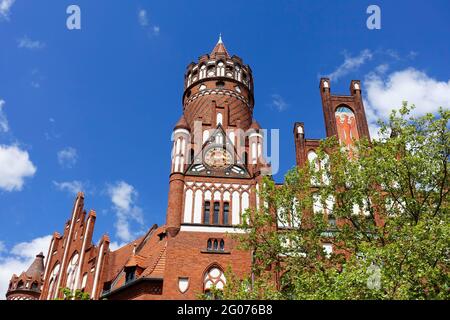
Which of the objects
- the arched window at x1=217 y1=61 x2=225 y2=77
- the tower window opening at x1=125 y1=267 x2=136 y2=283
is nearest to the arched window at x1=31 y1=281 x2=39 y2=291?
the tower window opening at x1=125 y1=267 x2=136 y2=283

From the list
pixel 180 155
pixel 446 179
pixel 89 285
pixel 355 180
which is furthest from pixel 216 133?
pixel 446 179

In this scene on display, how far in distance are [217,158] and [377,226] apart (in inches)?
497

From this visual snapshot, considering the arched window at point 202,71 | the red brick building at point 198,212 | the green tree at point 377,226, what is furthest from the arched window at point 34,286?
the green tree at point 377,226

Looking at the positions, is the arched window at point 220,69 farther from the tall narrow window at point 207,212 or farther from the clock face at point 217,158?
the tall narrow window at point 207,212

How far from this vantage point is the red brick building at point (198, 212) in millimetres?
20719

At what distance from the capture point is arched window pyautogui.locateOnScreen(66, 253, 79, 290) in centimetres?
2612

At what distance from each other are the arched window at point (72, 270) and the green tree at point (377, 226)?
48.2ft

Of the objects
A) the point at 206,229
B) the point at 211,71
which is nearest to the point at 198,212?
the point at 206,229

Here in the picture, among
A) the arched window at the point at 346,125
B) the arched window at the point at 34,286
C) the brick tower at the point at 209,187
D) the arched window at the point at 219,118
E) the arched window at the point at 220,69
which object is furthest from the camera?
the arched window at the point at 34,286

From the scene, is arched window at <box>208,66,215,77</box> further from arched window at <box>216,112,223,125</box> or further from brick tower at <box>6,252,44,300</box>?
brick tower at <box>6,252,44,300</box>

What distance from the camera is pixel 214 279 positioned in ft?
67.2

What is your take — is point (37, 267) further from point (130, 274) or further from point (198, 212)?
point (198, 212)
